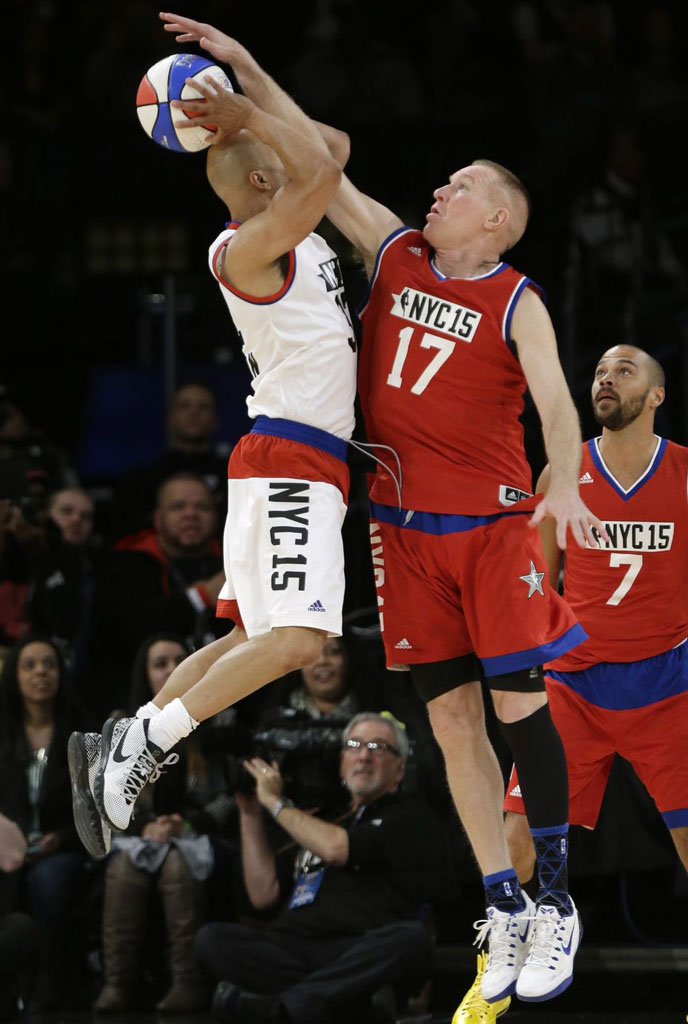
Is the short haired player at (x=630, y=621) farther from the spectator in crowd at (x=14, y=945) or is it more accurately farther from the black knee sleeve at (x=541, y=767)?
the spectator in crowd at (x=14, y=945)

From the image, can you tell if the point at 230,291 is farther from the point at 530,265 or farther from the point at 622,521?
the point at 530,265

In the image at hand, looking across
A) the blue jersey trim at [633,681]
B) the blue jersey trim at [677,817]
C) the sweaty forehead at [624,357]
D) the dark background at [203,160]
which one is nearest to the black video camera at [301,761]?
the blue jersey trim at [633,681]

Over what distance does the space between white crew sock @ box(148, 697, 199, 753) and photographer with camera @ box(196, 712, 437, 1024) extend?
6.52ft

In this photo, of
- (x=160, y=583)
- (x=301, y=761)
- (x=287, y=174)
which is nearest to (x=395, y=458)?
(x=287, y=174)

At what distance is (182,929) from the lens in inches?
285

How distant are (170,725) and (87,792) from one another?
0.40 metres

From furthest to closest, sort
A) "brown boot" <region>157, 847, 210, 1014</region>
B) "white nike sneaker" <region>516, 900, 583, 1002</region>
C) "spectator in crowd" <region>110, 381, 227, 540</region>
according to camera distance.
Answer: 1. "spectator in crowd" <region>110, 381, 227, 540</region>
2. "brown boot" <region>157, 847, 210, 1014</region>
3. "white nike sneaker" <region>516, 900, 583, 1002</region>

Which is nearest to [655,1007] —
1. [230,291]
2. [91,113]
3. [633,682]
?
[633,682]

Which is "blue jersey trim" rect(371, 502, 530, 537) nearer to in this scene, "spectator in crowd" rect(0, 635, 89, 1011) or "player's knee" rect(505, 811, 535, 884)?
"player's knee" rect(505, 811, 535, 884)

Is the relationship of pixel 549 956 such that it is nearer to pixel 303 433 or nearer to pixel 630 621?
pixel 630 621

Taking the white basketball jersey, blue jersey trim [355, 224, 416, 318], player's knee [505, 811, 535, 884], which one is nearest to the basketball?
the white basketball jersey

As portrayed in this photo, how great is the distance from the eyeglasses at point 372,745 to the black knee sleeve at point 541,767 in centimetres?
205

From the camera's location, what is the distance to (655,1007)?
21.9 feet

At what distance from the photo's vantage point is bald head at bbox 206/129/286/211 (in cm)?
511
